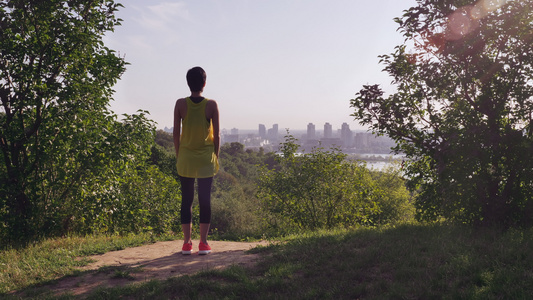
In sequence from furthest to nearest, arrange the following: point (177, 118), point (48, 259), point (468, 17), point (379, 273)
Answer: point (468, 17), point (48, 259), point (177, 118), point (379, 273)

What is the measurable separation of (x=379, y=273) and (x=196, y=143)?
296 cm

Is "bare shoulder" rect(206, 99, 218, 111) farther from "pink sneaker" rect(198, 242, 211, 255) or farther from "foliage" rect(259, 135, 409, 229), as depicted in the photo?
"foliage" rect(259, 135, 409, 229)

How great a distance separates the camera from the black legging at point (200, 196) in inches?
205

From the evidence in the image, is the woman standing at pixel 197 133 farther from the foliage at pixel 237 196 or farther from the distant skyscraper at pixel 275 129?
the distant skyscraper at pixel 275 129

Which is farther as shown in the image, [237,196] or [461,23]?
[237,196]

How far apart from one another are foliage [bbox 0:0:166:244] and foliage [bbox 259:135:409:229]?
5.77 meters

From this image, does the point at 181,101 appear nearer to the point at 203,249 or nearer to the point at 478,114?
the point at 203,249

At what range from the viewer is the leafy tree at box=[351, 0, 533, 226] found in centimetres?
584

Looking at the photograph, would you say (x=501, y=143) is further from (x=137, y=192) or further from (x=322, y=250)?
(x=137, y=192)

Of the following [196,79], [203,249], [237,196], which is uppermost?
[196,79]

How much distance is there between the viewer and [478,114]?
6.10 m

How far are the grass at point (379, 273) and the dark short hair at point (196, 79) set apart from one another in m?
2.54

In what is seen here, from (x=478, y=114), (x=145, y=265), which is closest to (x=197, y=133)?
(x=145, y=265)

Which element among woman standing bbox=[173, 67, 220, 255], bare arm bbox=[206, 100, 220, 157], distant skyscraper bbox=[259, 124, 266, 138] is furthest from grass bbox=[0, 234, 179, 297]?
distant skyscraper bbox=[259, 124, 266, 138]
